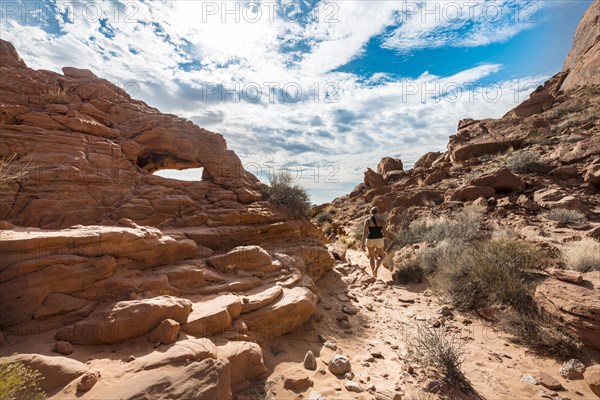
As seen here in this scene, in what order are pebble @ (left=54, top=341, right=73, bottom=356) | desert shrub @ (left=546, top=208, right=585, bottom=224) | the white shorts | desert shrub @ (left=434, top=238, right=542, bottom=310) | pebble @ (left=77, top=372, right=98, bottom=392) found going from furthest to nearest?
1. desert shrub @ (left=546, top=208, right=585, bottom=224)
2. the white shorts
3. desert shrub @ (left=434, top=238, right=542, bottom=310)
4. pebble @ (left=54, top=341, right=73, bottom=356)
5. pebble @ (left=77, top=372, right=98, bottom=392)

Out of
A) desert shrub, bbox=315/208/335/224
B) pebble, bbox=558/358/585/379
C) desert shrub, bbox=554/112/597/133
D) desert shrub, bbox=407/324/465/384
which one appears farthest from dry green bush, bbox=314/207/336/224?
pebble, bbox=558/358/585/379

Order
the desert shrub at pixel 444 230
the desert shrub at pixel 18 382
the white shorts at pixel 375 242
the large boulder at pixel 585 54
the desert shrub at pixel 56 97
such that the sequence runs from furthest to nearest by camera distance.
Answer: the large boulder at pixel 585 54, the white shorts at pixel 375 242, the desert shrub at pixel 444 230, the desert shrub at pixel 56 97, the desert shrub at pixel 18 382

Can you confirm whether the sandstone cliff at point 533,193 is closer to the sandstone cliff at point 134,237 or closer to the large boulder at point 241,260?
the sandstone cliff at point 134,237

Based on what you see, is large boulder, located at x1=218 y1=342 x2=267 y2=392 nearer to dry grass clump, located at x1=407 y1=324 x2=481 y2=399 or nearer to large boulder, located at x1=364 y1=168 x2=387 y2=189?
dry grass clump, located at x1=407 y1=324 x2=481 y2=399

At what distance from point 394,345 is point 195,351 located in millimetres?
3215

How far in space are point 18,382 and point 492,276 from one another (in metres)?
7.06

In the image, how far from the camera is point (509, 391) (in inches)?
132

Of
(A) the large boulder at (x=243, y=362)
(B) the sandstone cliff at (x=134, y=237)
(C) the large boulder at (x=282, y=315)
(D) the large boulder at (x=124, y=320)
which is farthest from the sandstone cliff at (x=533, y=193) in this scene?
(D) the large boulder at (x=124, y=320)

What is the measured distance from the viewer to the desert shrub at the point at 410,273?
7.66 m

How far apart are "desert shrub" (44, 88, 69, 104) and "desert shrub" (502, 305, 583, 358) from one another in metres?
11.5

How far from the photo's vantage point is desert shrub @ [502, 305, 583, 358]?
12.9 feet

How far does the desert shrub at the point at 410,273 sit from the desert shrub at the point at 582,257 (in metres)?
2.98

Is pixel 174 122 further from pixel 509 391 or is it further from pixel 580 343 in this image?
pixel 580 343

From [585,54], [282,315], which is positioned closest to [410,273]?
[282,315]
